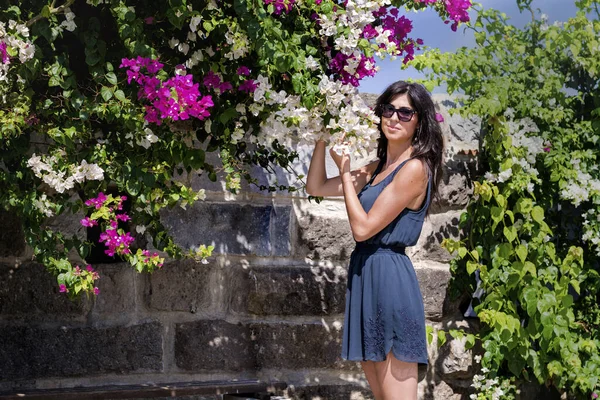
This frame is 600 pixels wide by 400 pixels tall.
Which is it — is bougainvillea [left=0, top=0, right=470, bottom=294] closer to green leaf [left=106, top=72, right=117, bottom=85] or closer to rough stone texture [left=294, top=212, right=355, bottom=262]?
green leaf [left=106, top=72, right=117, bottom=85]

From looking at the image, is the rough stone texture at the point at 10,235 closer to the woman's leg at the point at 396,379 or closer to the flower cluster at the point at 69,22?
the flower cluster at the point at 69,22

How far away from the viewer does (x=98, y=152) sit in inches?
128

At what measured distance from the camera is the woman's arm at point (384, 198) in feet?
11.1

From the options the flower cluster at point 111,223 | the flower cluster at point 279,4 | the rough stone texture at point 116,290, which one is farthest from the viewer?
the rough stone texture at point 116,290

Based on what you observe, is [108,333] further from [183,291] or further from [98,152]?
[98,152]

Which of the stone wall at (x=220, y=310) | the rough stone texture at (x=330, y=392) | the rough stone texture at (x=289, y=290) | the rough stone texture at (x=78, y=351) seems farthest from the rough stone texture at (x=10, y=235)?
the rough stone texture at (x=330, y=392)

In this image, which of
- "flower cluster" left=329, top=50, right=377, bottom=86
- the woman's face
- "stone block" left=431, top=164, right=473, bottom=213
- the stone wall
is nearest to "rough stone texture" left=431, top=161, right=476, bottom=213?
"stone block" left=431, top=164, right=473, bottom=213

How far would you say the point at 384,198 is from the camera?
11.3ft

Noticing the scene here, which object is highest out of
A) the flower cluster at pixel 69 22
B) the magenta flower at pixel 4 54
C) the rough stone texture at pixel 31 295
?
the flower cluster at pixel 69 22

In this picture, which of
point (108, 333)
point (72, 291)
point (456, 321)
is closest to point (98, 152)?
point (72, 291)

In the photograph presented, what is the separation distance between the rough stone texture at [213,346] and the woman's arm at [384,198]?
0.98m

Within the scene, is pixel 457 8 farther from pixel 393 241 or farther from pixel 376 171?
pixel 393 241

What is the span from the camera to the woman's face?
359cm

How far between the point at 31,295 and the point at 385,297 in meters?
1.49
